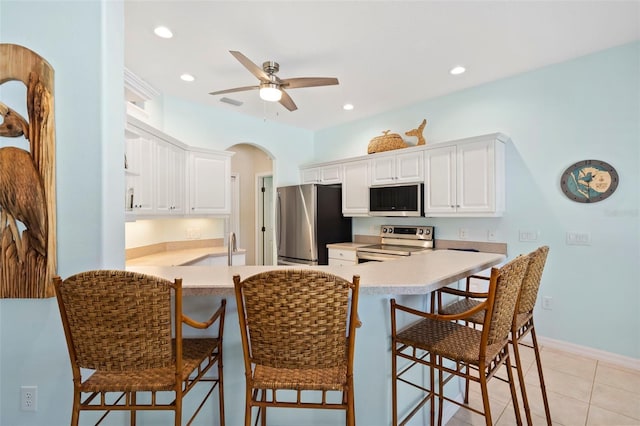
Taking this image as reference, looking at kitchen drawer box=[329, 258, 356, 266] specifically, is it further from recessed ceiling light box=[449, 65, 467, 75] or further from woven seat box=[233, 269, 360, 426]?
woven seat box=[233, 269, 360, 426]

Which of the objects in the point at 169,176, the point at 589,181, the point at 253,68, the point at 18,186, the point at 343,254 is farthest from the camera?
the point at 343,254

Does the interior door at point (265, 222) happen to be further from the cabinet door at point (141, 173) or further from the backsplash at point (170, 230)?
the cabinet door at point (141, 173)

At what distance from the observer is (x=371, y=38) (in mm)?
2537

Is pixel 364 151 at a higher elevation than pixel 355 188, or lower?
higher

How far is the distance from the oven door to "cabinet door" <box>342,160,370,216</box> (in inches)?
23.3

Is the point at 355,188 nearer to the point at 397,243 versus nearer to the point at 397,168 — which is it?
the point at 397,168

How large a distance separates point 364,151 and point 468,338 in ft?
11.8

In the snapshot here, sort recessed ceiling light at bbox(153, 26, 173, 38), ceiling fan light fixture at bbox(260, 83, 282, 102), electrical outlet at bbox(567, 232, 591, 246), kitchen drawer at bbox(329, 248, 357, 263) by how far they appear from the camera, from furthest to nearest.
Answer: kitchen drawer at bbox(329, 248, 357, 263), electrical outlet at bbox(567, 232, 591, 246), ceiling fan light fixture at bbox(260, 83, 282, 102), recessed ceiling light at bbox(153, 26, 173, 38)

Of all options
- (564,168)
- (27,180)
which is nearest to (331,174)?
(564,168)

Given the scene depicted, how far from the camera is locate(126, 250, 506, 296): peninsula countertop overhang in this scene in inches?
53.6

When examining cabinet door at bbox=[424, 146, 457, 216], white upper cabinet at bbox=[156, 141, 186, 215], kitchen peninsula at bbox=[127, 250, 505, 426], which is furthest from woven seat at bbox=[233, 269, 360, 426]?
cabinet door at bbox=[424, 146, 457, 216]

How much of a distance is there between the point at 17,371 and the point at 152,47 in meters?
2.47

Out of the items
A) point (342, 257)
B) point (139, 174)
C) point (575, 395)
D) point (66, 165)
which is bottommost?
point (575, 395)

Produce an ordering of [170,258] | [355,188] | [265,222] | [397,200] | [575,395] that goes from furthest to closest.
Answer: [265,222] → [355,188] → [397,200] → [170,258] → [575,395]
